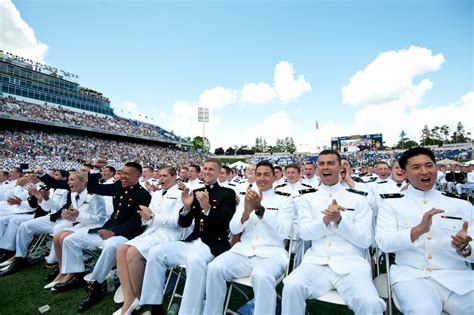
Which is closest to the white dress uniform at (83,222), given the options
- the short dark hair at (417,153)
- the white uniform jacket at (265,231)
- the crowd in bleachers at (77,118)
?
the white uniform jacket at (265,231)

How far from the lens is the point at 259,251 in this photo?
10.3 feet

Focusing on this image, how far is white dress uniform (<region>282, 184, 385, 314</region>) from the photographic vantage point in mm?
2348

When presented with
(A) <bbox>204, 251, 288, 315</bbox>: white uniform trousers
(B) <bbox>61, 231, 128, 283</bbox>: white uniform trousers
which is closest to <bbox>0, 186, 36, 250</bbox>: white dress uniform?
(B) <bbox>61, 231, 128, 283</bbox>: white uniform trousers

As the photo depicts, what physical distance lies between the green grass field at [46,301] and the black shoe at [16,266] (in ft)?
0.75

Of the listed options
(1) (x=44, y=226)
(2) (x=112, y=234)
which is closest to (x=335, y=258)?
(2) (x=112, y=234)

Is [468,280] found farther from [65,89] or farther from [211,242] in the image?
[65,89]

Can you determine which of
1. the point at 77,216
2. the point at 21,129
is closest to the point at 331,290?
the point at 77,216

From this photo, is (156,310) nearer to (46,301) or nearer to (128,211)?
(128,211)

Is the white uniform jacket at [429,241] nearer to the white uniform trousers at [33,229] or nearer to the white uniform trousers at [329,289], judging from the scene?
the white uniform trousers at [329,289]

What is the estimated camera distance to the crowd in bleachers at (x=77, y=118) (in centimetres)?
3494

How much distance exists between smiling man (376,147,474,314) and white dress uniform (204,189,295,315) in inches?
43.6

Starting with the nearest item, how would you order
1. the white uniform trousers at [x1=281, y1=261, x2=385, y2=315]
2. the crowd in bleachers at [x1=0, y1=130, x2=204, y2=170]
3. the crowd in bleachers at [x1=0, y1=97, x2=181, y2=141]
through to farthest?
the white uniform trousers at [x1=281, y1=261, x2=385, y2=315], the crowd in bleachers at [x1=0, y1=130, x2=204, y2=170], the crowd in bleachers at [x1=0, y1=97, x2=181, y2=141]

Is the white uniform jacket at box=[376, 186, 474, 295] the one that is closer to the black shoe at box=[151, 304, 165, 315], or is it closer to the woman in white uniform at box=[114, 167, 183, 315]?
the black shoe at box=[151, 304, 165, 315]

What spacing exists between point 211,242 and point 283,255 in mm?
998
